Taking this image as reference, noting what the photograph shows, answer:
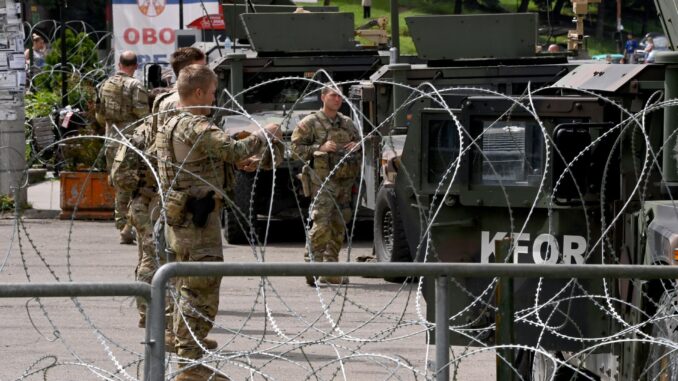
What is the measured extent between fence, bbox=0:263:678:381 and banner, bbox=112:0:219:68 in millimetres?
19639

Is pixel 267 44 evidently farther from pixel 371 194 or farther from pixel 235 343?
pixel 235 343

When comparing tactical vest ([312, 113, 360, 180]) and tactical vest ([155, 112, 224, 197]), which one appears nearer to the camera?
tactical vest ([155, 112, 224, 197])

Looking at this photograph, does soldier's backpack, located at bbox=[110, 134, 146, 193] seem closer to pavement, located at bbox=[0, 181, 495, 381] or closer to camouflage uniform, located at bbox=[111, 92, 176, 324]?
camouflage uniform, located at bbox=[111, 92, 176, 324]

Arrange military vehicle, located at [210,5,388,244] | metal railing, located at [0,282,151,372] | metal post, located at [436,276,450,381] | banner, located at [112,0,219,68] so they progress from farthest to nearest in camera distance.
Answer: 1. banner, located at [112,0,219,68]
2. military vehicle, located at [210,5,388,244]
3. metal post, located at [436,276,450,381]
4. metal railing, located at [0,282,151,372]

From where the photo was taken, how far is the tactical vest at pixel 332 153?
1091 centimetres

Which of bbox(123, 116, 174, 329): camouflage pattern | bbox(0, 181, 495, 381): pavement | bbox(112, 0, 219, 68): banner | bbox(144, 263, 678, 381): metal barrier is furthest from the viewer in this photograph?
bbox(112, 0, 219, 68): banner

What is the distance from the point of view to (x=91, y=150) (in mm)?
15336

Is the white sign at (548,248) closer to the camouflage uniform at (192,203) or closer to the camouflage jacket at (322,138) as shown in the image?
the camouflage uniform at (192,203)

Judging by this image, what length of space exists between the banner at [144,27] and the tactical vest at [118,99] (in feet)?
38.0

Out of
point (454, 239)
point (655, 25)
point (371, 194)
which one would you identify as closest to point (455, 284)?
point (454, 239)

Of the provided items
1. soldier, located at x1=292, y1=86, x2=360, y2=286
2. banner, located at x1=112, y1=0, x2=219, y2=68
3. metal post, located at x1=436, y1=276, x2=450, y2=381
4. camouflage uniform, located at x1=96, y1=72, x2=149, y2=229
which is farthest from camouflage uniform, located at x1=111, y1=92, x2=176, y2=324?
banner, located at x1=112, y1=0, x2=219, y2=68

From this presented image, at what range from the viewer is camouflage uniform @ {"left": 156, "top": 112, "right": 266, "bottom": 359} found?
6.90 meters

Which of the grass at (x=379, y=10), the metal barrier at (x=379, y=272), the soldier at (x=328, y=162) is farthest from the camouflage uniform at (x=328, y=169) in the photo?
the grass at (x=379, y=10)

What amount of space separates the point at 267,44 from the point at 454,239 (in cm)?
797
